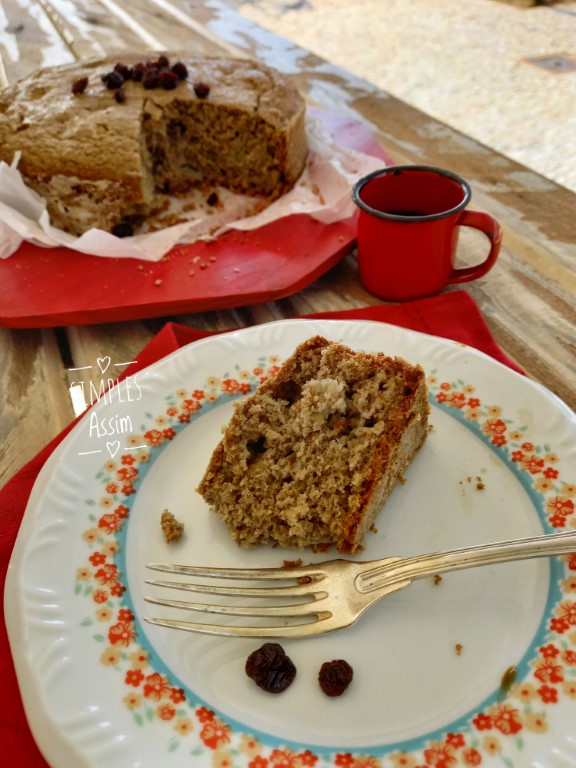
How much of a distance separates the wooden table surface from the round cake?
0.65 m

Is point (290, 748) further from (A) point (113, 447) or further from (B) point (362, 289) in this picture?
(B) point (362, 289)

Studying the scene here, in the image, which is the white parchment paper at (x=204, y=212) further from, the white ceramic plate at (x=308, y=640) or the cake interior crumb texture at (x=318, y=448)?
the cake interior crumb texture at (x=318, y=448)

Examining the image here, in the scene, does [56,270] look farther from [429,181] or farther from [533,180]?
[533,180]

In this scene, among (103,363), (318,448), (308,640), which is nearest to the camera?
(308,640)

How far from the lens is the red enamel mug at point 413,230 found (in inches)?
86.2

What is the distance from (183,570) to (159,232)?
1.66 metres

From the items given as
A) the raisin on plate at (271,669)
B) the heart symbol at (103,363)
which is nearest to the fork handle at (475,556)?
the raisin on plate at (271,669)

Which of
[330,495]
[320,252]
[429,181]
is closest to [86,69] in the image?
[320,252]

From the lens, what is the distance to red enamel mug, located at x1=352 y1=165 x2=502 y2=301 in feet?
7.18

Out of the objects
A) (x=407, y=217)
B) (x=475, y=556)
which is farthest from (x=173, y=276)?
(x=475, y=556)

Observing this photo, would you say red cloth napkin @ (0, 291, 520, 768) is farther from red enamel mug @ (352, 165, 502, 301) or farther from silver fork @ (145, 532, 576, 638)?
silver fork @ (145, 532, 576, 638)

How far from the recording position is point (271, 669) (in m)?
1.19

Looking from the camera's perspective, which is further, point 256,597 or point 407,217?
point 407,217

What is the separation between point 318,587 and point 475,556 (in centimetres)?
32
